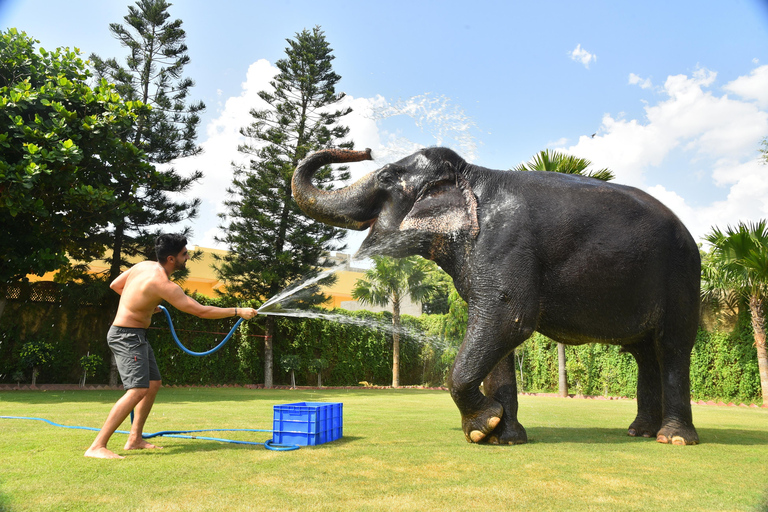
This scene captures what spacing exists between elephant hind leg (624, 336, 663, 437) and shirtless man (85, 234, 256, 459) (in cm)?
386

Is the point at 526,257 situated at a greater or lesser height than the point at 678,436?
greater

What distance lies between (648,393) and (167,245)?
15.4 feet

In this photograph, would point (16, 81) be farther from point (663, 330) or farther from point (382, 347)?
point (382, 347)

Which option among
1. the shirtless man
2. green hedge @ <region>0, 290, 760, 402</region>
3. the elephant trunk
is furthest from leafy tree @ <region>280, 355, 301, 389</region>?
the shirtless man

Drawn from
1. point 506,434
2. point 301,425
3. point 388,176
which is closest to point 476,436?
point 506,434

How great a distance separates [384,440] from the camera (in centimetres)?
467

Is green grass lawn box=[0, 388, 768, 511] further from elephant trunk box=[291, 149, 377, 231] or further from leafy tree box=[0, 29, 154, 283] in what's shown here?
leafy tree box=[0, 29, 154, 283]

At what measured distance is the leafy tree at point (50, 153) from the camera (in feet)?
31.8

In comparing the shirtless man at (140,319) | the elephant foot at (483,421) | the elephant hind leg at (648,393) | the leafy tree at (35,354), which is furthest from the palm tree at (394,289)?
the shirtless man at (140,319)

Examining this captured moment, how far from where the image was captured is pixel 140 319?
402cm

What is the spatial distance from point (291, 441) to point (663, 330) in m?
3.40

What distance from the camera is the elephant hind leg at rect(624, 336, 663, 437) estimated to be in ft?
17.5

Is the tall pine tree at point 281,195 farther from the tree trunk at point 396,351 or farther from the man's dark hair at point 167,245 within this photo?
the man's dark hair at point 167,245

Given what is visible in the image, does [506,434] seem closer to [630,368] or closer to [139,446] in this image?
[139,446]
